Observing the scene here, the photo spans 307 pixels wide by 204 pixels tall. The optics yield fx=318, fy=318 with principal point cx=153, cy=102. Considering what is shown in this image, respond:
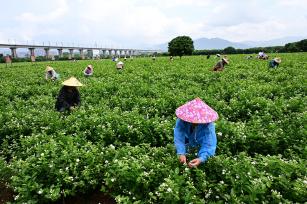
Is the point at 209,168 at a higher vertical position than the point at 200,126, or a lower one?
lower

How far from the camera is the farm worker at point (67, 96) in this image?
9.64m

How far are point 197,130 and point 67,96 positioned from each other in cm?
571

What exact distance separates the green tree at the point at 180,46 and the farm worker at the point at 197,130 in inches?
2439

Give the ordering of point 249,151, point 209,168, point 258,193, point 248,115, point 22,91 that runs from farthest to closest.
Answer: point 22,91
point 248,115
point 249,151
point 209,168
point 258,193

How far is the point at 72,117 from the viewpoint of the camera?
27.1 ft

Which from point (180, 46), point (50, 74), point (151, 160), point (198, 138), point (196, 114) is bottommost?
point (151, 160)

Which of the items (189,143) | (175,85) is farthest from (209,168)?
(175,85)

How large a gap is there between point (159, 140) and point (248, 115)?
3.28m

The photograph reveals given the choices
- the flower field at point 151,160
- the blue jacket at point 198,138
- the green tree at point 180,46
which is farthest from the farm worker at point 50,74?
the green tree at point 180,46

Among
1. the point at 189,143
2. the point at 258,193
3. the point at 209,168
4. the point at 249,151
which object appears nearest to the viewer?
the point at 258,193

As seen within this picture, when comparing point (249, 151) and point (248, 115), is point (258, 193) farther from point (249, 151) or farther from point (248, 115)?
point (248, 115)

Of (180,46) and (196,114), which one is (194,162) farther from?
(180,46)

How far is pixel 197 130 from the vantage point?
17.3 ft

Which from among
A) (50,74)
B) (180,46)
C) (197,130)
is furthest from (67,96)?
(180,46)
